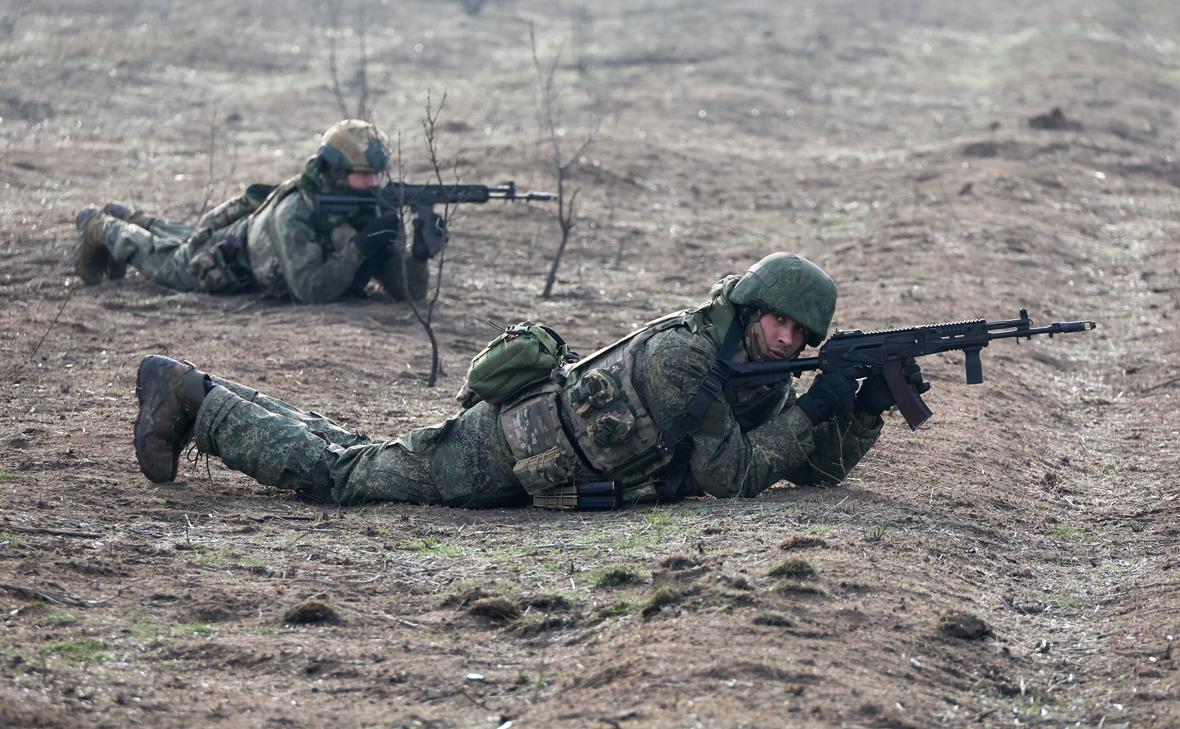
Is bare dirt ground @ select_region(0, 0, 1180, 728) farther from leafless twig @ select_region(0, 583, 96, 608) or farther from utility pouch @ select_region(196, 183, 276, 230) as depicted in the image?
utility pouch @ select_region(196, 183, 276, 230)

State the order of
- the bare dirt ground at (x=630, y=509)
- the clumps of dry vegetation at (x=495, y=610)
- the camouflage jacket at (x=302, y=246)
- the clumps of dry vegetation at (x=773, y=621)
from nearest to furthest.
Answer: the bare dirt ground at (x=630, y=509)
the clumps of dry vegetation at (x=773, y=621)
the clumps of dry vegetation at (x=495, y=610)
the camouflage jacket at (x=302, y=246)

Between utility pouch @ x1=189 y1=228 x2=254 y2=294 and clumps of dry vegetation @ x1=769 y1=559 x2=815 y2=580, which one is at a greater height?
utility pouch @ x1=189 y1=228 x2=254 y2=294

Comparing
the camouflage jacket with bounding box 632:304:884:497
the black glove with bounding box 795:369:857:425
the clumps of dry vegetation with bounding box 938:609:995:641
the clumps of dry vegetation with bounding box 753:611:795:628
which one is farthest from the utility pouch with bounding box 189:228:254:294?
the clumps of dry vegetation with bounding box 938:609:995:641

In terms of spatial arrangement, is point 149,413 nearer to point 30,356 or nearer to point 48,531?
point 48,531

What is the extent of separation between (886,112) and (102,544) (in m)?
19.1

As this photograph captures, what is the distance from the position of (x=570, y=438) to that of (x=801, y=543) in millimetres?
1131

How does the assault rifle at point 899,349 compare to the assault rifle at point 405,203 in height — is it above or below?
below

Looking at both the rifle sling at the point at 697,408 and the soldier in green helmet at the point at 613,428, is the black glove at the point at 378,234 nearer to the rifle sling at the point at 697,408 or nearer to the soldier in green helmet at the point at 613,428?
the soldier in green helmet at the point at 613,428

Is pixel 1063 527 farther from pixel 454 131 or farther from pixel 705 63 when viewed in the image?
pixel 705 63

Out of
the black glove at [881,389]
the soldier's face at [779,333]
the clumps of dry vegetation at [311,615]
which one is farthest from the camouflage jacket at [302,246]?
the clumps of dry vegetation at [311,615]

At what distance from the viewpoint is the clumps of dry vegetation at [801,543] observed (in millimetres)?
5648

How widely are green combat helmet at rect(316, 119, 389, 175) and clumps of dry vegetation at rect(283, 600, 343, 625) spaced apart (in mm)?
6020

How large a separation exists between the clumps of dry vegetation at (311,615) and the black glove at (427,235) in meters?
5.87

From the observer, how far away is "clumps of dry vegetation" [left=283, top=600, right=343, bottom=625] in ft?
16.6
